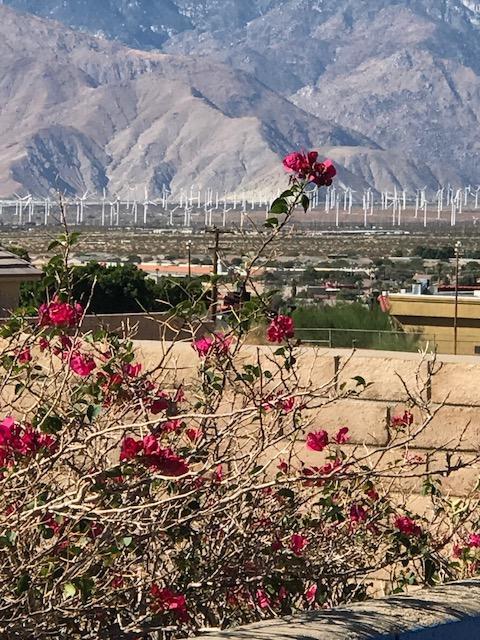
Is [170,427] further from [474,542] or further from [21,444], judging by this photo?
[474,542]

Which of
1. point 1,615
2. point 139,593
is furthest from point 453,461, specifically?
point 1,615

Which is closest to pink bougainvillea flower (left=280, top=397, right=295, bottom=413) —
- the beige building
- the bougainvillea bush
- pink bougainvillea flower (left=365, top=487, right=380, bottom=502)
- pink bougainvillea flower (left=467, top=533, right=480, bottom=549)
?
the bougainvillea bush

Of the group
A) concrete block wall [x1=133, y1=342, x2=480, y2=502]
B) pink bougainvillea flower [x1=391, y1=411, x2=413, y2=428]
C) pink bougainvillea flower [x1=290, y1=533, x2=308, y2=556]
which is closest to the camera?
pink bougainvillea flower [x1=290, y1=533, x2=308, y2=556]

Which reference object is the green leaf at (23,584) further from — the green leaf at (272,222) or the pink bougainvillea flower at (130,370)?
the green leaf at (272,222)

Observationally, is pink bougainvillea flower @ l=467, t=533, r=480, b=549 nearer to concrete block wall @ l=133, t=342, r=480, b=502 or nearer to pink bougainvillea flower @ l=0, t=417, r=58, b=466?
concrete block wall @ l=133, t=342, r=480, b=502

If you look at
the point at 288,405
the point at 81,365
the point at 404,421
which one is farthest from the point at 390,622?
the point at 404,421

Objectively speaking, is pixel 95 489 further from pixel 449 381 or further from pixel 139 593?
pixel 449 381
